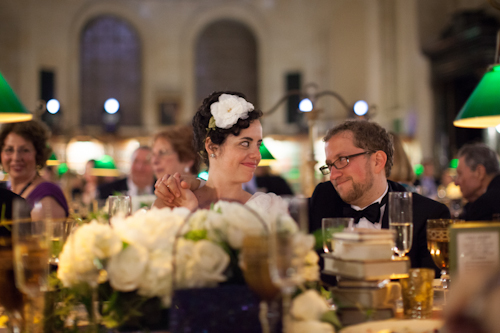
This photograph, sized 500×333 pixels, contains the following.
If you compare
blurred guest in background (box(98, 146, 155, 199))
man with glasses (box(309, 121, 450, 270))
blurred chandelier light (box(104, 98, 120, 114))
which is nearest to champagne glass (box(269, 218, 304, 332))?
man with glasses (box(309, 121, 450, 270))

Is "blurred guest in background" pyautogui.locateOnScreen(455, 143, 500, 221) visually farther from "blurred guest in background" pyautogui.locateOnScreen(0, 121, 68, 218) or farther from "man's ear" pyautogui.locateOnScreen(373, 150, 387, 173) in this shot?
"blurred guest in background" pyautogui.locateOnScreen(0, 121, 68, 218)

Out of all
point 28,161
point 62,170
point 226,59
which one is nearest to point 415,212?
point 28,161

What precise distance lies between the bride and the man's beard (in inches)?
18.1

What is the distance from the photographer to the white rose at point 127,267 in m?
1.18

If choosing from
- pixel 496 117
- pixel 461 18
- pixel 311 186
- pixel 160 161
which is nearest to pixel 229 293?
pixel 496 117

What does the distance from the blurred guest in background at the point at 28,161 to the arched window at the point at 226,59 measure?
13.8 metres

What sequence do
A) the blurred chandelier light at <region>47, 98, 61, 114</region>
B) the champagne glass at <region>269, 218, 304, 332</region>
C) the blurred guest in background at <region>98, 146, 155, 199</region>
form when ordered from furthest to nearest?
1. the blurred chandelier light at <region>47, 98, 61, 114</region>
2. the blurred guest in background at <region>98, 146, 155, 199</region>
3. the champagne glass at <region>269, 218, 304, 332</region>

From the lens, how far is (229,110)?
2191 millimetres

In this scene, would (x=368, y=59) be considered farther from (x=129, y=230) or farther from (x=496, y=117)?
(x=129, y=230)

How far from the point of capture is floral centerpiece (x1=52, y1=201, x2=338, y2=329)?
1.18m

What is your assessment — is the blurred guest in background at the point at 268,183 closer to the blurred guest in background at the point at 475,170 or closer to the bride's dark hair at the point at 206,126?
the blurred guest in background at the point at 475,170

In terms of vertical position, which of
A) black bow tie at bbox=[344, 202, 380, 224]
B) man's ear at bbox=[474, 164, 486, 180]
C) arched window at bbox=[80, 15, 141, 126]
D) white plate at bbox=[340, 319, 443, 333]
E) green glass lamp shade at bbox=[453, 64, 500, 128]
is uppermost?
arched window at bbox=[80, 15, 141, 126]

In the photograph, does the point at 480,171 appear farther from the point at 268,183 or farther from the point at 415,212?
the point at 268,183

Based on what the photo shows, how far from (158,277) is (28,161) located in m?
2.72
